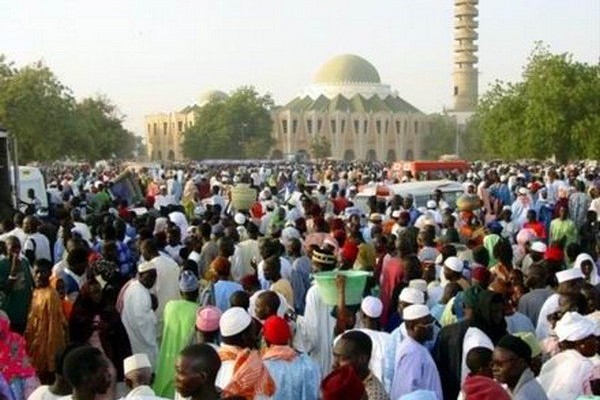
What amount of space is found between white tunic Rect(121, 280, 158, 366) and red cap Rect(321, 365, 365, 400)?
344 centimetres

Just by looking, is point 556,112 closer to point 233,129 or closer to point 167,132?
point 233,129

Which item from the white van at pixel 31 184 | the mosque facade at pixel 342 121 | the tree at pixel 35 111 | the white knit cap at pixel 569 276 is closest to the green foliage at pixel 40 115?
the tree at pixel 35 111

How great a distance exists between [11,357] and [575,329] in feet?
9.92

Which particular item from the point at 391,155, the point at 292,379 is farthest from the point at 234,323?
the point at 391,155

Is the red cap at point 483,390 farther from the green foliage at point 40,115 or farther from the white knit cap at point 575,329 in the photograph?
the green foliage at point 40,115

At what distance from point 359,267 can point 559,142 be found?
29.7m

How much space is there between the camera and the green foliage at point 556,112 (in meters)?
36.6

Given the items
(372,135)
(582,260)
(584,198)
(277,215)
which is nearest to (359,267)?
(582,260)

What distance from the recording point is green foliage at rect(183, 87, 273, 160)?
85125 mm

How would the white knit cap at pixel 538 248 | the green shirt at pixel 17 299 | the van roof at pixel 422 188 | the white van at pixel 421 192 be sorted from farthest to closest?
the van roof at pixel 422 188 → the white van at pixel 421 192 → the white knit cap at pixel 538 248 → the green shirt at pixel 17 299

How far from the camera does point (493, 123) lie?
4044 cm

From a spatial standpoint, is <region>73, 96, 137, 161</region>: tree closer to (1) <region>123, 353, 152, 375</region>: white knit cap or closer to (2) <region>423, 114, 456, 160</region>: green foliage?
(1) <region>123, 353, 152, 375</region>: white knit cap

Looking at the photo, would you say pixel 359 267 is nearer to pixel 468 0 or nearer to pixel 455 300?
pixel 455 300

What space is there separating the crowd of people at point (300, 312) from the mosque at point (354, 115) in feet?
303
